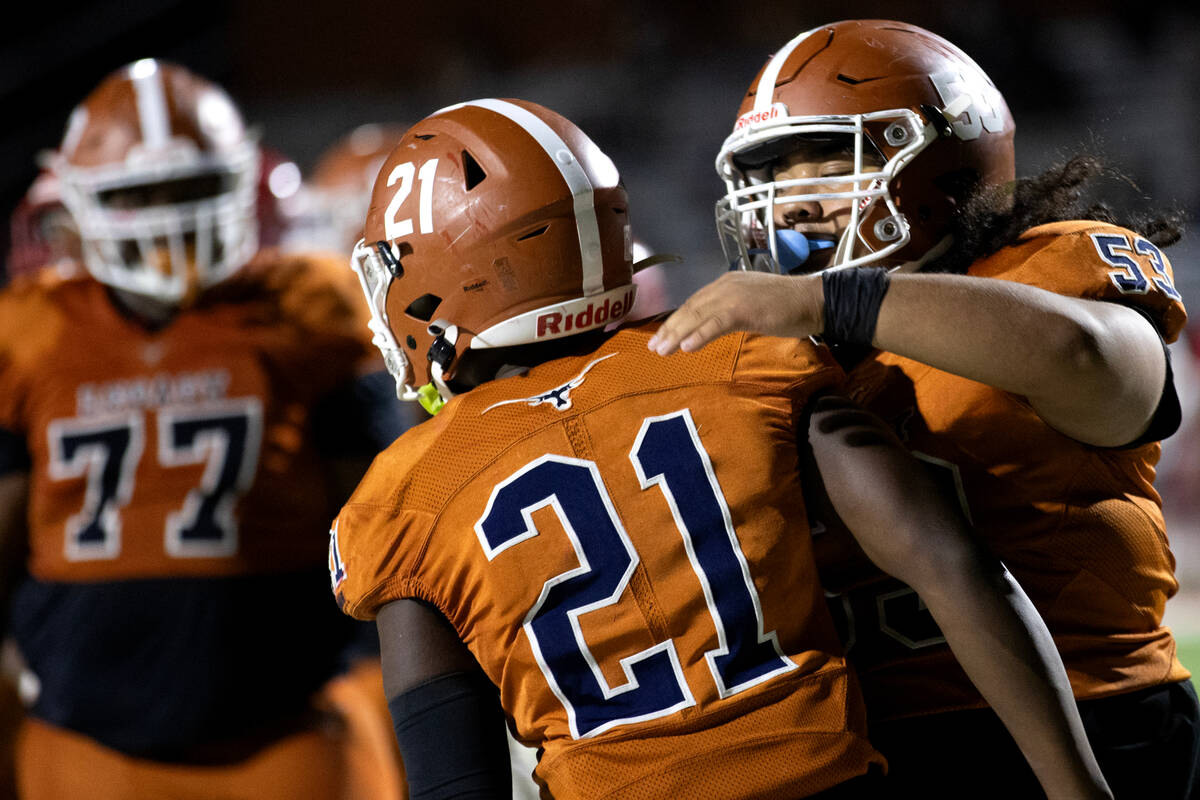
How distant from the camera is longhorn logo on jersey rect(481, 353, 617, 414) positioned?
1484mm

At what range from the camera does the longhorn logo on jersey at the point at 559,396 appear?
58.4 inches

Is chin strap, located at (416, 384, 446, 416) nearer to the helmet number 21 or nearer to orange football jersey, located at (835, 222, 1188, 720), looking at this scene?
the helmet number 21

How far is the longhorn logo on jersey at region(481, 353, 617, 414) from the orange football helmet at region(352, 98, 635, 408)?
6.4 inches

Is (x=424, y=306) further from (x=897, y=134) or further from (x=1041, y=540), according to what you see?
(x=1041, y=540)

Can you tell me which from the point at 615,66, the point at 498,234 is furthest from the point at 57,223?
the point at 615,66

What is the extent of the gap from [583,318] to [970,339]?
1.71ft

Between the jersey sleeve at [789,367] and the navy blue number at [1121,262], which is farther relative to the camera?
the navy blue number at [1121,262]

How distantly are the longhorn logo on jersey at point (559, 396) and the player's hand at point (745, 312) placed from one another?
0.36ft

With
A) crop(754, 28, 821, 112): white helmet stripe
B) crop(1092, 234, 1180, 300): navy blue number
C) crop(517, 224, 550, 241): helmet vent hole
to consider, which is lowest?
crop(1092, 234, 1180, 300): navy blue number

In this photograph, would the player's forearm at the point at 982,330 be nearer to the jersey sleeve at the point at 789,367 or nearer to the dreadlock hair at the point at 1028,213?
the jersey sleeve at the point at 789,367

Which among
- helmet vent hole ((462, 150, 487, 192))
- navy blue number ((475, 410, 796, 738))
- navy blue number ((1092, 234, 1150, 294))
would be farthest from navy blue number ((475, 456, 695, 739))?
navy blue number ((1092, 234, 1150, 294))

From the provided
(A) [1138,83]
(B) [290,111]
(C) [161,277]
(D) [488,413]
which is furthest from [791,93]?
(B) [290,111]

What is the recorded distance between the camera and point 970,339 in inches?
55.7

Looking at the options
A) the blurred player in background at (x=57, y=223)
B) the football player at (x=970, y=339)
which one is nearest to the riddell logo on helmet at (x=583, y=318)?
the football player at (x=970, y=339)
